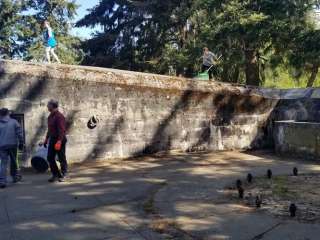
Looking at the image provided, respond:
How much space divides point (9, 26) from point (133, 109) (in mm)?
30139

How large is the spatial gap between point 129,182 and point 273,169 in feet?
9.80

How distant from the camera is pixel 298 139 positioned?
10812mm

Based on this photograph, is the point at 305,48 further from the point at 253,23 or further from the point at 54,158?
the point at 54,158

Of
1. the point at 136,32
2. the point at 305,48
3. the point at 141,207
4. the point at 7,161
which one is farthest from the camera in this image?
the point at 136,32

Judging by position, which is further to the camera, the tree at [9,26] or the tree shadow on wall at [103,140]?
the tree at [9,26]

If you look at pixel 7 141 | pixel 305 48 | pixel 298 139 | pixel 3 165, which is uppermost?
pixel 305 48

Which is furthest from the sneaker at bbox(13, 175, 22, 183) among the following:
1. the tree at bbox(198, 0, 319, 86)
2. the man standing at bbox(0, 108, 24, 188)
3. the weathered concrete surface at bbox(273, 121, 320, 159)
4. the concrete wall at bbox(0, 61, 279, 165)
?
the tree at bbox(198, 0, 319, 86)

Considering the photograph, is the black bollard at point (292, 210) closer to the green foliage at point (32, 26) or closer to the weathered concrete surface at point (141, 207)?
the weathered concrete surface at point (141, 207)

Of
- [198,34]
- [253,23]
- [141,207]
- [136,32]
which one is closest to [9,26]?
[136,32]

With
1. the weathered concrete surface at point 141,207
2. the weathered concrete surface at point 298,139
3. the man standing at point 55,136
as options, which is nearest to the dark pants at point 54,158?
the man standing at point 55,136

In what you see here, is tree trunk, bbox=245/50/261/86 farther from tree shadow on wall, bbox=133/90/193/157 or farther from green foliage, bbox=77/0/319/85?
tree shadow on wall, bbox=133/90/193/157

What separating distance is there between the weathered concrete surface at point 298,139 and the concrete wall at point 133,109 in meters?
1.06

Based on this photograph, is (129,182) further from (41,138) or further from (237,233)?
(237,233)

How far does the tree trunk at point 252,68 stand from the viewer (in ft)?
73.0
